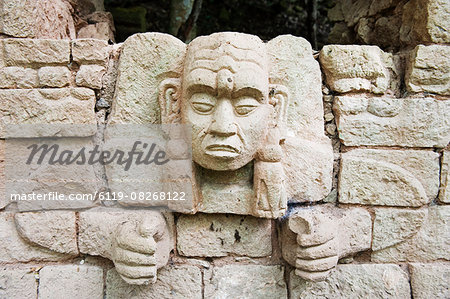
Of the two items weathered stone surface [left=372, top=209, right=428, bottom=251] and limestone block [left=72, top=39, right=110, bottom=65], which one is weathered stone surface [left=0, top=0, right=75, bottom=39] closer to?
limestone block [left=72, top=39, right=110, bottom=65]

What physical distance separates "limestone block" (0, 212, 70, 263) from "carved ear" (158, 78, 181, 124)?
1.03 metres

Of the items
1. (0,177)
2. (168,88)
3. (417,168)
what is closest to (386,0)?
(417,168)

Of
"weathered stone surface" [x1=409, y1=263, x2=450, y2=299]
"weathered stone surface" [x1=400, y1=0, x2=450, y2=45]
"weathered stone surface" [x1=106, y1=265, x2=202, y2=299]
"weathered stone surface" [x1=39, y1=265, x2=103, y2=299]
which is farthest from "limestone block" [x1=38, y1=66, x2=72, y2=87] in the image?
"weathered stone surface" [x1=409, y1=263, x2=450, y2=299]

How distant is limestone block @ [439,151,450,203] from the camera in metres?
1.96

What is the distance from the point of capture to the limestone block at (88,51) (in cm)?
188

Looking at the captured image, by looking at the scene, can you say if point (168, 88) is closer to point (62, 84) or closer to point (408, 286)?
point (62, 84)

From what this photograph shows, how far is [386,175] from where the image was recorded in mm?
1938

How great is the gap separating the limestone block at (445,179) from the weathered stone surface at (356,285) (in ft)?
1.67

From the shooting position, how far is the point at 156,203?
75.2 inches

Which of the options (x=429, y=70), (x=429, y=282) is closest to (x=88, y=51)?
(x=429, y=70)

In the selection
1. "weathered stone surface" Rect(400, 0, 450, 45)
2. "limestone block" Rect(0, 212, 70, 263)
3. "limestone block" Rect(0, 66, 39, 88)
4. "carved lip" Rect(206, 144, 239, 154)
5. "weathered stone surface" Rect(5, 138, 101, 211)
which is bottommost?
"limestone block" Rect(0, 212, 70, 263)

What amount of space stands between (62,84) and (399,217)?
202 centimetres

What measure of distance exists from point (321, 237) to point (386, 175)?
58cm

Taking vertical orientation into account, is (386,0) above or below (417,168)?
above
